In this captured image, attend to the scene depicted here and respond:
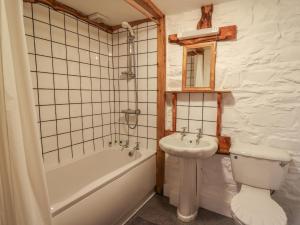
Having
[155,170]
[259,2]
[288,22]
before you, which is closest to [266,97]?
[288,22]

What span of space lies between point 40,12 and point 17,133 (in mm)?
1386

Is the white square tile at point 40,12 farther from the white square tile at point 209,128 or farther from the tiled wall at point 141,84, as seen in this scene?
the white square tile at point 209,128

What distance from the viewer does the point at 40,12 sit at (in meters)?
1.63

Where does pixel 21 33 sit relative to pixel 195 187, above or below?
above

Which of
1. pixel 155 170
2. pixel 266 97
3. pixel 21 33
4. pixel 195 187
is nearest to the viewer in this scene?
pixel 21 33

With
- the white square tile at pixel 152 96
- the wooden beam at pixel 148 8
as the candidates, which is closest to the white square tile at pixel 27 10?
the wooden beam at pixel 148 8

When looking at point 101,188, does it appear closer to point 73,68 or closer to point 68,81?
point 68,81

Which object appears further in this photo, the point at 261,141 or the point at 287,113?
the point at 261,141

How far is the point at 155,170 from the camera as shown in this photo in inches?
86.4

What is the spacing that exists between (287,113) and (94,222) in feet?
5.80

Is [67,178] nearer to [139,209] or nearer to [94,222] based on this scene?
[94,222]

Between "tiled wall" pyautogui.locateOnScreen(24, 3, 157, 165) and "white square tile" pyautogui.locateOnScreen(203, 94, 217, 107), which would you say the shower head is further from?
"white square tile" pyautogui.locateOnScreen(203, 94, 217, 107)

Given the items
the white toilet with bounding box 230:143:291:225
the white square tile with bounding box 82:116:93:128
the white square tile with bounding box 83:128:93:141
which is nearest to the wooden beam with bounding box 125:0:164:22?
the white square tile with bounding box 82:116:93:128

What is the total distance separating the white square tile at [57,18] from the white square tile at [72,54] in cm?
22
